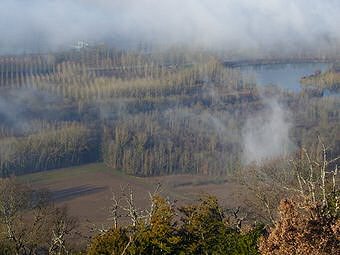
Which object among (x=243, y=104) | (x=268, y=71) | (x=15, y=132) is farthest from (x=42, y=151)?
(x=268, y=71)

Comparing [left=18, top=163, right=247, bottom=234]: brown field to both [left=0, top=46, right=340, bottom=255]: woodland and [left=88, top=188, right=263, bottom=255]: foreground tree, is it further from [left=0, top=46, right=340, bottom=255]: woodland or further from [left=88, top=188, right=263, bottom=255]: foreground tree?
[left=88, top=188, right=263, bottom=255]: foreground tree

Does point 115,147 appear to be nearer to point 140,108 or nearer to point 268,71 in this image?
point 140,108

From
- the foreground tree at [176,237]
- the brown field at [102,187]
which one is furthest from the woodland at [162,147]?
the brown field at [102,187]

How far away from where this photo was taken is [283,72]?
1821 inches

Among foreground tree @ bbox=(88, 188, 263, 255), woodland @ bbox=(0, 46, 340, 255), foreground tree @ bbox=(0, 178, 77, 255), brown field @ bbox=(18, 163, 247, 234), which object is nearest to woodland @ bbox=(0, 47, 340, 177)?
woodland @ bbox=(0, 46, 340, 255)

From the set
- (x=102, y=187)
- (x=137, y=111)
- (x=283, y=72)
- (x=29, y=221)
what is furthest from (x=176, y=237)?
(x=283, y=72)

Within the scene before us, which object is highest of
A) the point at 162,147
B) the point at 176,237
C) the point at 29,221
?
the point at 176,237

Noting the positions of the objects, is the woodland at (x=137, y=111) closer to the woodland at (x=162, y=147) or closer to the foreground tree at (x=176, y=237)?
the woodland at (x=162, y=147)

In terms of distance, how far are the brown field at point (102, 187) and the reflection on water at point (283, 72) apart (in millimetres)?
17007

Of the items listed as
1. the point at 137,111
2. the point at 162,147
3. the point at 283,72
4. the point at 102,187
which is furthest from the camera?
the point at 283,72

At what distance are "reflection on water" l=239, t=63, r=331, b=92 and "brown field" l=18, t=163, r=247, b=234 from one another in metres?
17.0

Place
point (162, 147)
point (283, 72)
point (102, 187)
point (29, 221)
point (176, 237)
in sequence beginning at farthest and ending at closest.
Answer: point (283, 72) → point (162, 147) → point (102, 187) → point (29, 221) → point (176, 237)

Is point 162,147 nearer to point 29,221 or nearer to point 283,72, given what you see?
point 29,221

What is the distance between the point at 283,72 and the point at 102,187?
28.4 meters
